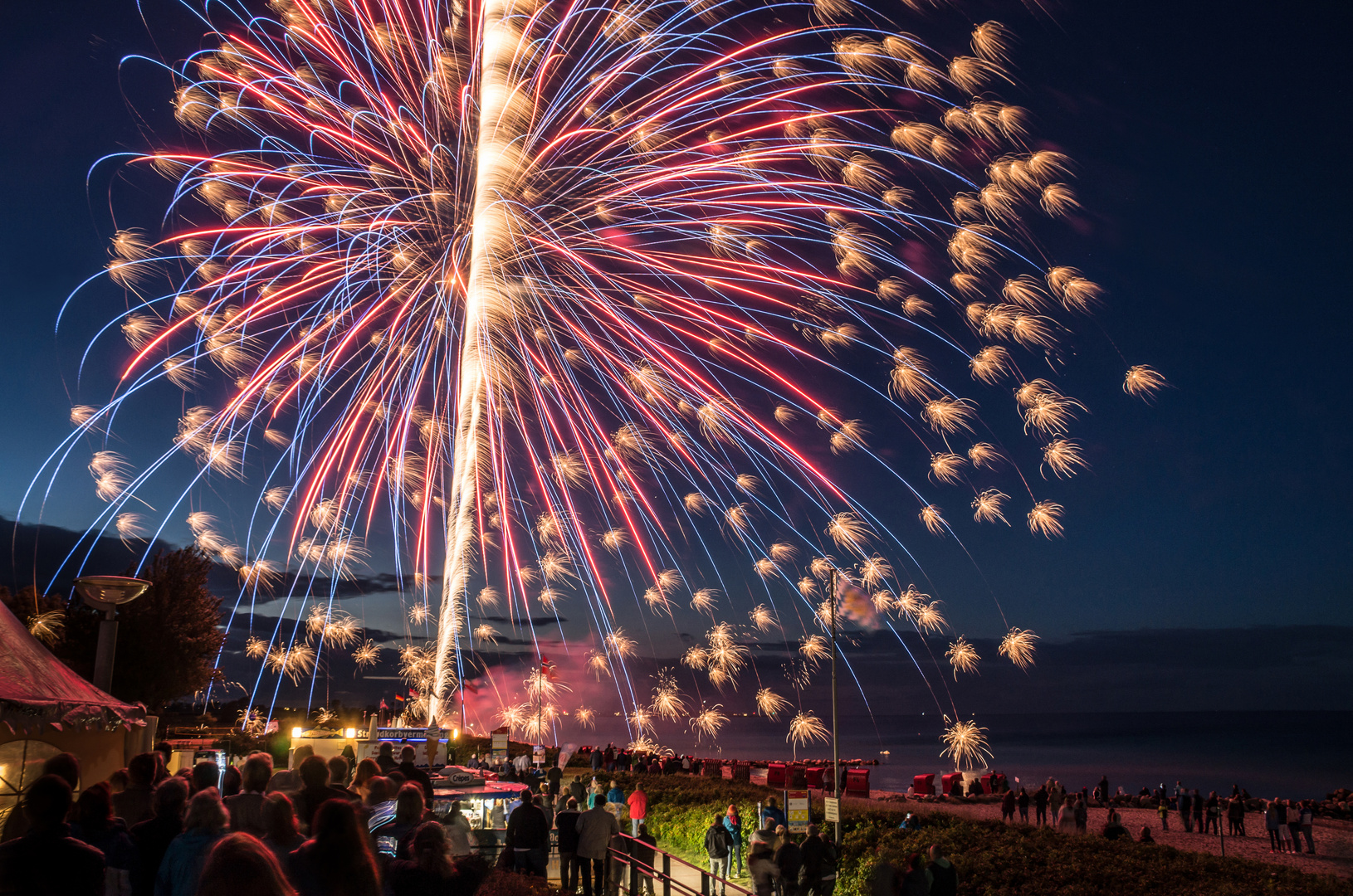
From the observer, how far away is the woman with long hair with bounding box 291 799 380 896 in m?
4.80

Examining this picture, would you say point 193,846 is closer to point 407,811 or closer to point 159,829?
point 159,829

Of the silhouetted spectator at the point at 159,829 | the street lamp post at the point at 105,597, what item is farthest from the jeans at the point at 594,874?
the street lamp post at the point at 105,597

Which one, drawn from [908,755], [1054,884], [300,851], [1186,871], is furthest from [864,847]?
[908,755]

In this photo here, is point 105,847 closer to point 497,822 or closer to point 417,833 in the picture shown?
point 417,833

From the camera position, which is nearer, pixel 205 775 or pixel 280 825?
pixel 280 825

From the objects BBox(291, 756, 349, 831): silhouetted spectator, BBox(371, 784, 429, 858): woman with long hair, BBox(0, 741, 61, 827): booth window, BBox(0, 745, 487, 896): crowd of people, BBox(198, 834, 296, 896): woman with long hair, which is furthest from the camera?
BBox(0, 741, 61, 827): booth window

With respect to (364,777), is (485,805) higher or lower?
lower

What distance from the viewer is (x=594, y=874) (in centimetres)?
1285

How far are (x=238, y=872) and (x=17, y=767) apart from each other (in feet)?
40.4

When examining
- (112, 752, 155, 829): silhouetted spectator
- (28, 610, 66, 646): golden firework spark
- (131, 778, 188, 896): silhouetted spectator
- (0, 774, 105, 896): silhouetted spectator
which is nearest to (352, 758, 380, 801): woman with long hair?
(112, 752, 155, 829): silhouetted spectator

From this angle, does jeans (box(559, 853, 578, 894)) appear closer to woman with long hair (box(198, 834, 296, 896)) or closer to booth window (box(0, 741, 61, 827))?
booth window (box(0, 741, 61, 827))

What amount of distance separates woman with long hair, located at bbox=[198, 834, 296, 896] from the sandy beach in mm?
21663

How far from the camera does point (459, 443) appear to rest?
27.7 m

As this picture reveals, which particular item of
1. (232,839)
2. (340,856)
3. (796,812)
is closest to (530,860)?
(796,812)
